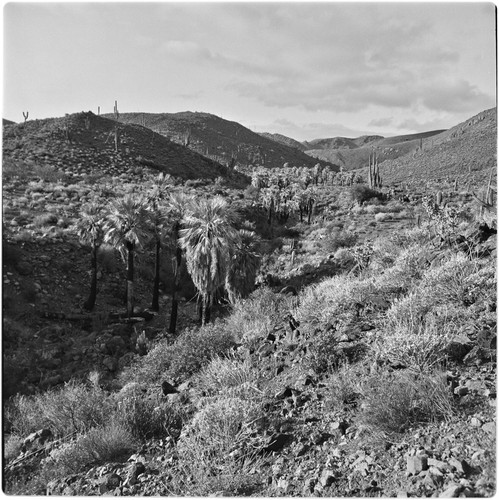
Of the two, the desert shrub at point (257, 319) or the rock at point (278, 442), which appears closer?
the rock at point (278, 442)

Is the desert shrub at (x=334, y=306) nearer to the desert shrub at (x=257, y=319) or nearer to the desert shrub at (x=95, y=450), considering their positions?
the desert shrub at (x=257, y=319)

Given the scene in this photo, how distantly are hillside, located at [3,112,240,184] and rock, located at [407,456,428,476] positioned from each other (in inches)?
2049

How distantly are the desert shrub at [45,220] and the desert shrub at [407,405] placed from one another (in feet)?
96.9

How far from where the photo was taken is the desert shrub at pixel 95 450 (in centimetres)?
568

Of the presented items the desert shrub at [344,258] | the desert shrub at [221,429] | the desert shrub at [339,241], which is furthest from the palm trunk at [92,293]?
the desert shrub at [339,241]

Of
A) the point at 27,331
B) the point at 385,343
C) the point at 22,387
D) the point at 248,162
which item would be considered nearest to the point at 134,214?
the point at 27,331

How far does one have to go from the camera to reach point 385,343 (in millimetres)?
6375

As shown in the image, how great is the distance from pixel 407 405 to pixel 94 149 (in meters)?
65.9

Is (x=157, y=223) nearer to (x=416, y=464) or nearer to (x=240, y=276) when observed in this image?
(x=240, y=276)

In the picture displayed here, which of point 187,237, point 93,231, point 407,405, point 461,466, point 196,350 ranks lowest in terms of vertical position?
point 196,350

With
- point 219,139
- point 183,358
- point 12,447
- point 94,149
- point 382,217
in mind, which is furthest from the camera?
point 219,139

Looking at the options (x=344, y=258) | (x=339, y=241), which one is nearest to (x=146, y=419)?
(x=344, y=258)

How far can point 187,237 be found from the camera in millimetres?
18000

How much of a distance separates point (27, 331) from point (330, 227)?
31117mm
